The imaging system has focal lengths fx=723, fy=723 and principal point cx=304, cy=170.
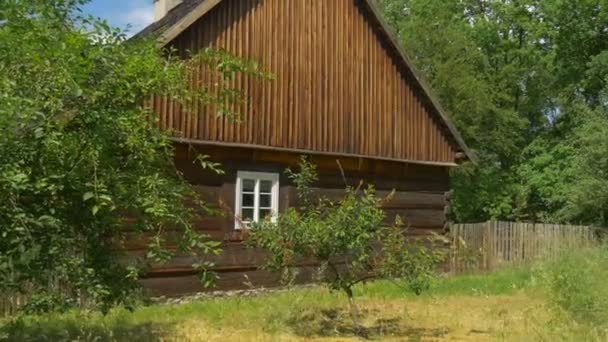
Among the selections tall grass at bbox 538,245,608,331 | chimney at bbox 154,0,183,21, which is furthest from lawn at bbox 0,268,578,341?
chimney at bbox 154,0,183,21

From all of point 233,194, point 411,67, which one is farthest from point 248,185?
point 411,67

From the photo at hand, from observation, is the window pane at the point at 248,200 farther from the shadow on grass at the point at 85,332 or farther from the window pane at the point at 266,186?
the shadow on grass at the point at 85,332

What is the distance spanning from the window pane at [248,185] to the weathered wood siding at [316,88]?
759mm

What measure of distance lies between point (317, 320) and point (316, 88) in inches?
244

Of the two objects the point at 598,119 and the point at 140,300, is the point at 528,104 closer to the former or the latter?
the point at 598,119

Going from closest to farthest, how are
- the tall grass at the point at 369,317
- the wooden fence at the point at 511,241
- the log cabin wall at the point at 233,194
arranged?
the tall grass at the point at 369,317 → the log cabin wall at the point at 233,194 → the wooden fence at the point at 511,241

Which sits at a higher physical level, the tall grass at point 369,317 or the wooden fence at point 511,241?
the wooden fence at point 511,241

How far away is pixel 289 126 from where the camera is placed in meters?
14.8

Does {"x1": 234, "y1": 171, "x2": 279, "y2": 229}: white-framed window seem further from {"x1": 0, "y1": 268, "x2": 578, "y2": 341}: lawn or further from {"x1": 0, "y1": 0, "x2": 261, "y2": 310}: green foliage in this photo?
{"x1": 0, "y1": 0, "x2": 261, "y2": 310}: green foliage

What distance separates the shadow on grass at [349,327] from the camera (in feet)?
31.0

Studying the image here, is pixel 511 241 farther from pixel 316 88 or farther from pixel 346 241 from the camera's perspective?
pixel 346 241

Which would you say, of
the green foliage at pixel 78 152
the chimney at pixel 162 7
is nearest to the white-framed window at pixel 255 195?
the chimney at pixel 162 7

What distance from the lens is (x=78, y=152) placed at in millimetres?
5383

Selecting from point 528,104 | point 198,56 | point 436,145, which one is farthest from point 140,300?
point 528,104
